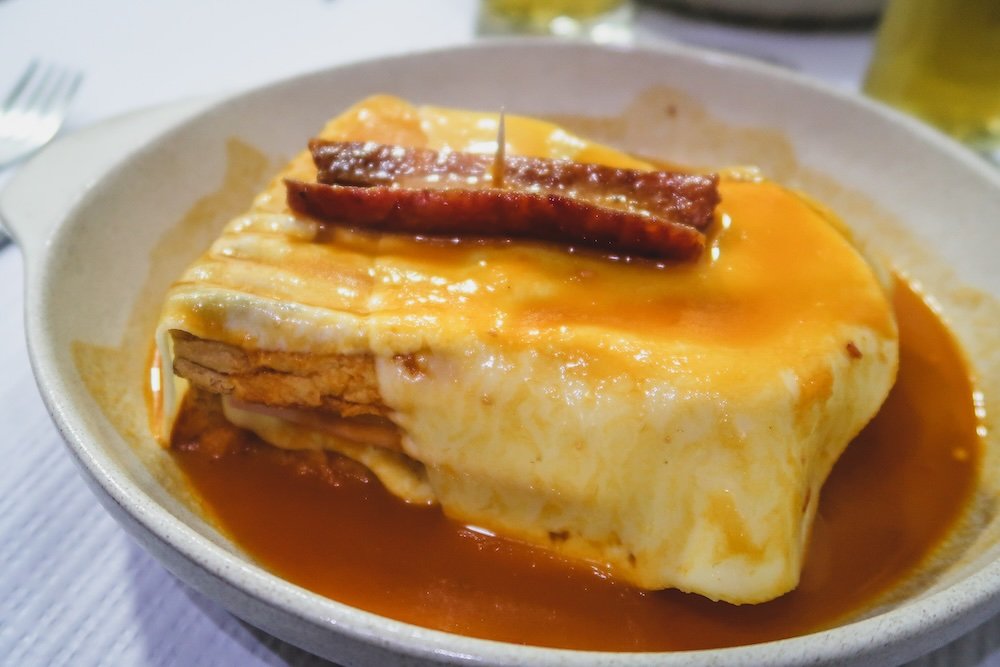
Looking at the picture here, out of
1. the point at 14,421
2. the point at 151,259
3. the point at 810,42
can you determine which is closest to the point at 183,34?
the point at 151,259

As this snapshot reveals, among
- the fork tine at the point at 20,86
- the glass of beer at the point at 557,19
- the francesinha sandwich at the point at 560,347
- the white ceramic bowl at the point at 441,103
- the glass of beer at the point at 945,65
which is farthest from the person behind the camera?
the glass of beer at the point at 557,19

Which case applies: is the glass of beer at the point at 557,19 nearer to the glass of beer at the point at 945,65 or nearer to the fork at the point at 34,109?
the glass of beer at the point at 945,65

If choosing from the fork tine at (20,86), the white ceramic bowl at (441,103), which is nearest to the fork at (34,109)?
the fork tine at (20,86)

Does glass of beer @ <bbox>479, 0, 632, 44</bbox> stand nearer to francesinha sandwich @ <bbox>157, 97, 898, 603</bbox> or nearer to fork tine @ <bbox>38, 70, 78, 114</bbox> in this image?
fork tine @ <bbox>38, 70, 78, 114</bbox>

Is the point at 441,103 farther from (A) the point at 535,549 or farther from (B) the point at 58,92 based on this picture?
(A) the point at 535,549

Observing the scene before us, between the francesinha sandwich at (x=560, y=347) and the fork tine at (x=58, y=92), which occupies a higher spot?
the francesinha sandwich at (x=560, y=347)

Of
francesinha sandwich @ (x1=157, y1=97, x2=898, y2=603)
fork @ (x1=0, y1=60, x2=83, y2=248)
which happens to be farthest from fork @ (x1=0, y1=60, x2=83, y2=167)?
francesinha sandwich @ (x1=157, y1=97, x2=898, y2=603)

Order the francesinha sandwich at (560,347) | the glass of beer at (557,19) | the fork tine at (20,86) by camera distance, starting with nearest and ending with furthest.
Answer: the francesinha sandwich at (560,347)
the fork tine at (20,86)
the glass of beer at (557,19)
